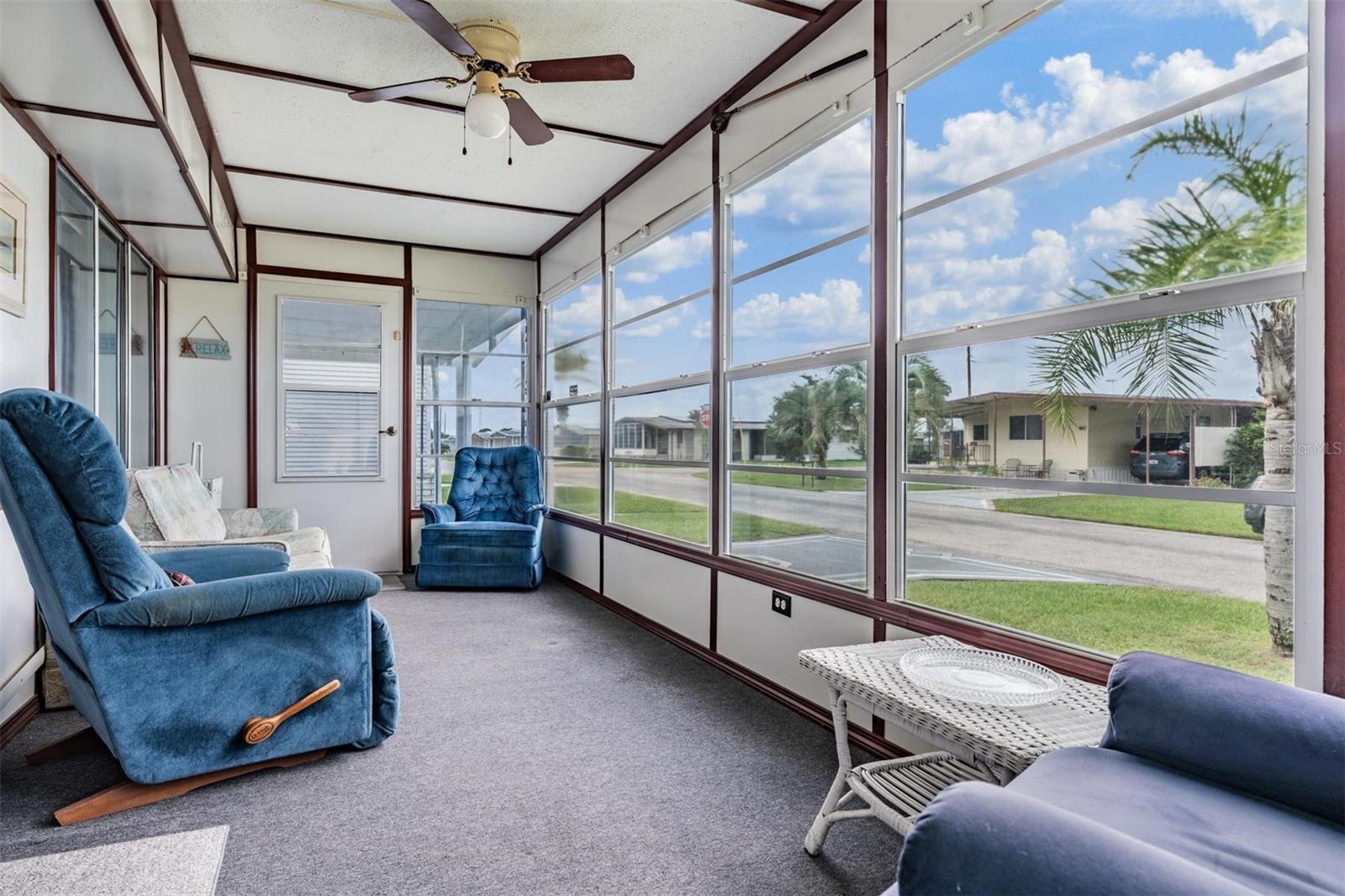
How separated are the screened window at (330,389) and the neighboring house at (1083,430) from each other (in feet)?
16.0

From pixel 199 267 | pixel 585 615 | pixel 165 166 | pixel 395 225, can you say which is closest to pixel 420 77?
pixel 165 166

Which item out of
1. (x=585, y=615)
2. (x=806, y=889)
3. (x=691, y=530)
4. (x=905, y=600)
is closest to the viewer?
(x=806, y=889)

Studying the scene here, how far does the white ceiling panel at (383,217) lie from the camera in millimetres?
4680

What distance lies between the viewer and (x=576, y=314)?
554 centimetres

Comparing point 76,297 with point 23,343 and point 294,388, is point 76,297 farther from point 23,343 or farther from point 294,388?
point 294,388

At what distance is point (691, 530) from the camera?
3.90 m

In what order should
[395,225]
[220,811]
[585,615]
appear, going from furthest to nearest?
[395,225] → [585,615] → [220,811]

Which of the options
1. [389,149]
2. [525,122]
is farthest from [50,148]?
[525,122]

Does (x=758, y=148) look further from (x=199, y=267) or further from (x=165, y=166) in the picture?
(x=199, y=267)

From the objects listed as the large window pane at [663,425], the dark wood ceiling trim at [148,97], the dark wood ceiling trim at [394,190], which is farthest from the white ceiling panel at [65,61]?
the large window pane at [663,425]

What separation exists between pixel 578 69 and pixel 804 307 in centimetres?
129

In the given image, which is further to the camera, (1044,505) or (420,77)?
(420,77)

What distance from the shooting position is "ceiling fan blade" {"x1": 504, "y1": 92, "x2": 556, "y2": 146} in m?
3.03

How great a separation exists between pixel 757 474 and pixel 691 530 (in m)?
0.75
